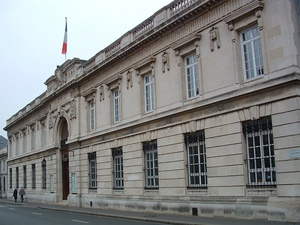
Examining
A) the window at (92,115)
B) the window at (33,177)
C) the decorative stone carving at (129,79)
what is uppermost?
the decorative stone carving at (129,79)

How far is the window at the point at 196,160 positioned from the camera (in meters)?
18.0

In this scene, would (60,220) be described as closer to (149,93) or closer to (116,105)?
(149,93)

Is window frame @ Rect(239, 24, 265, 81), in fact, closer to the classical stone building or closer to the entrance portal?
the classical stone building

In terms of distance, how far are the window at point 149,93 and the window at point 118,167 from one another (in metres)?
3.89

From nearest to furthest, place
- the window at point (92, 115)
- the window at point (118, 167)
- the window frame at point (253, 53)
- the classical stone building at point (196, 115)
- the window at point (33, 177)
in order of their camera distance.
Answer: the classical stone building at point (196, 115)
the window frame at point (253, 53)
the window at point (118, 167)
the window at point (92, 115)
the window at point (33, 177)

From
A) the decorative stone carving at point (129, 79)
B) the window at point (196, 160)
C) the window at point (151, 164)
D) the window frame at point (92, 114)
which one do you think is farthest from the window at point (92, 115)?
the window at point (196, 160)

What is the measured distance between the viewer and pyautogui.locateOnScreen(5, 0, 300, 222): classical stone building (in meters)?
14.3

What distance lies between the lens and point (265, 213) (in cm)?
1429

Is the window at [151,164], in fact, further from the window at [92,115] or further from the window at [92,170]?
the window at [92,115]

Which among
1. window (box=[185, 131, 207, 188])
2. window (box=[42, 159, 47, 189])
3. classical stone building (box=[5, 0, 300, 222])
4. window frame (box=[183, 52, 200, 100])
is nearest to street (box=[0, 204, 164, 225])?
classical stone building (box=[5, 0, 300, 222])

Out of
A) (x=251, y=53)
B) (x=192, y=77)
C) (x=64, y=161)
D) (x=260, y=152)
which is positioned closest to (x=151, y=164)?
(x=192, y=77)

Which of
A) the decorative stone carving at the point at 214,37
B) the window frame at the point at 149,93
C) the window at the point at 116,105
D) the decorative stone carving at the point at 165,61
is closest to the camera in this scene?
the decorative stone carving at the point at 214,37

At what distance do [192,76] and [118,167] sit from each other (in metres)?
8.94

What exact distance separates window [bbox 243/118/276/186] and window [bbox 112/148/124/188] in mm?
10717
